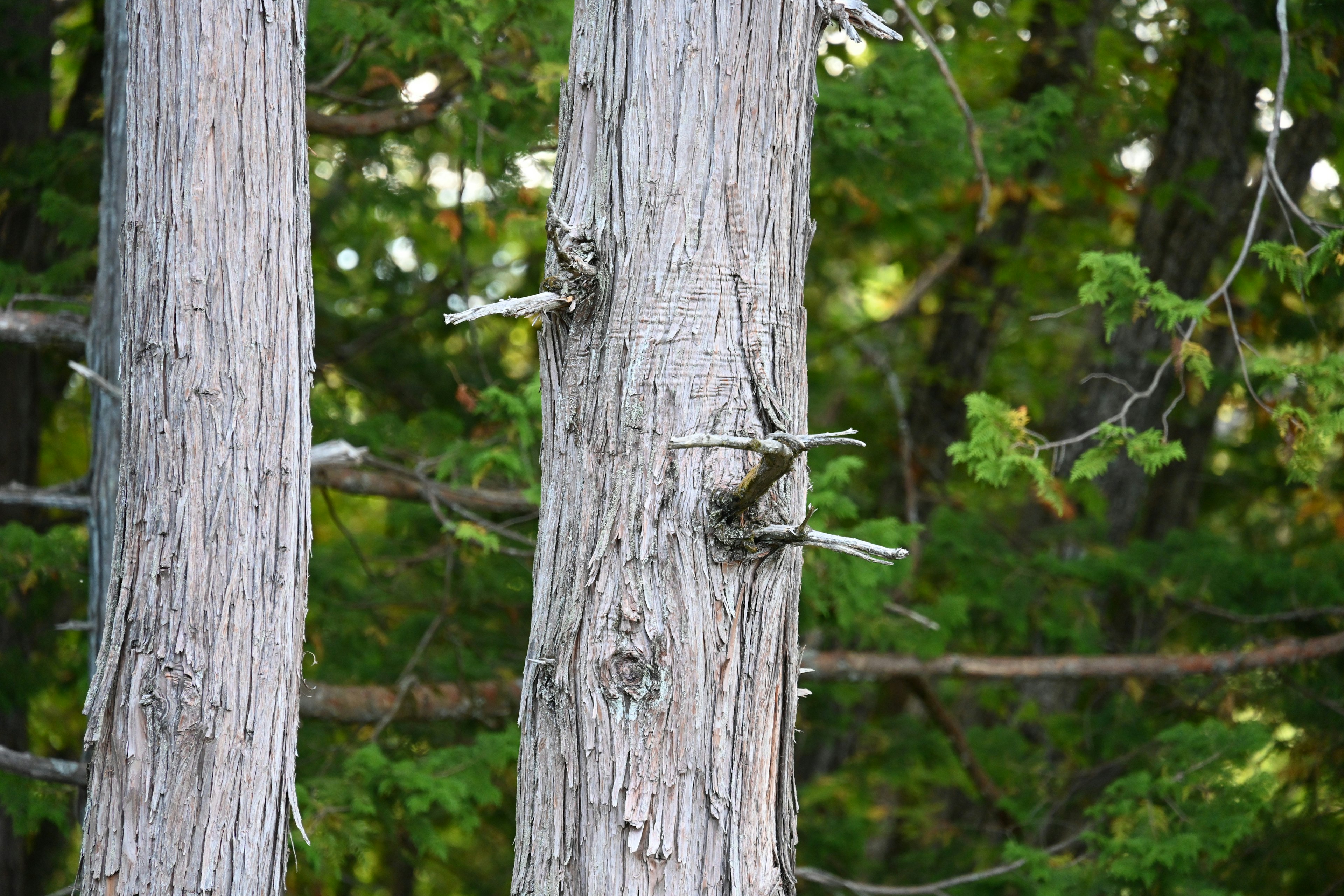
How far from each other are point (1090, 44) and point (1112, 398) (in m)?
2.70

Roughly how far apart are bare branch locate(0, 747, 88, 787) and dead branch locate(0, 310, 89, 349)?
1.62 meters

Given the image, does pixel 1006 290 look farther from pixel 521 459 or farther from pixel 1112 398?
pixel 521 459

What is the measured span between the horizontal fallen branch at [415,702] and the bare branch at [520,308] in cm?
288

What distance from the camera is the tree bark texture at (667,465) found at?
94.1 inches

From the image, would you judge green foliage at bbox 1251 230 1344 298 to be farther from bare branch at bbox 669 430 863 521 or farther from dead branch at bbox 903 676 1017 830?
dead branch at bbox 903 676 1017 830

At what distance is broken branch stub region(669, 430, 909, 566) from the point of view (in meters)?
2.08

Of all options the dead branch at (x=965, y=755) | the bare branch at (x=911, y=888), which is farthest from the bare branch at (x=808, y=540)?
the dead branch at (x=965, y=755)

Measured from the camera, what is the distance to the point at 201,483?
3020mm

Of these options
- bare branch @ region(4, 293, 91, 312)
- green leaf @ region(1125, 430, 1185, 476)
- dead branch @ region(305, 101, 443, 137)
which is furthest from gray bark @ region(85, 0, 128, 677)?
green leaf @ region(1125, 430, 1185, 476)

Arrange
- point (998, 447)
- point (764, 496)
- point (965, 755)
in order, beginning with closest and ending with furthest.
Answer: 1. point (764, 496)
2. point (998, 447)
3. point (965, 755)

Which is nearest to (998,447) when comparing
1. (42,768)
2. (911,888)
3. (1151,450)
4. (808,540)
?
(1151,450)

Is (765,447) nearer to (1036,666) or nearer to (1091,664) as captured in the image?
(1036,666)

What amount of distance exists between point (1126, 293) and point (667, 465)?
2639 mm

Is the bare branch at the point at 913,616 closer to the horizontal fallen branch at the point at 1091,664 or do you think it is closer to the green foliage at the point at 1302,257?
the horizontal fallen branch at the point at 1091,664
